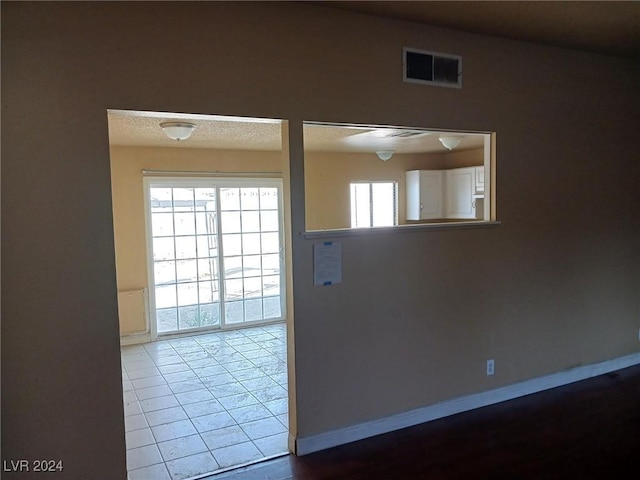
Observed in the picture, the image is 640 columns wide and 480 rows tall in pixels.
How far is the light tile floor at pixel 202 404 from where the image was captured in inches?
112

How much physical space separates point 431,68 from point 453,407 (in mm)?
2401

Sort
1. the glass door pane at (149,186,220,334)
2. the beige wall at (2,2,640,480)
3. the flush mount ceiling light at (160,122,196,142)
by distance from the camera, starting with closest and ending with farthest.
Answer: the beige wall at (2,2,640,480), the flush mount ceiling light at (160,122,196,142), the glass door pane at (149,186,220,334)

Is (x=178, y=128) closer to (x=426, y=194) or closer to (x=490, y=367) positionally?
(x=490, y=367)

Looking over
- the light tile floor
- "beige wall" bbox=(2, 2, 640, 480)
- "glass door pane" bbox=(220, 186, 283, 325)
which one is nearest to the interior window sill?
"beige wall" bbox=(2, 2, 640, 480)

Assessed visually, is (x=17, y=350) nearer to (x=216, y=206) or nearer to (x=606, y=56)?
(x=216, y=206)

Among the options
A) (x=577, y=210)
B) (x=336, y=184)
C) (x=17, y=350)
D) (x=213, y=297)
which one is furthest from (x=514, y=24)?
(x=213, y=297)

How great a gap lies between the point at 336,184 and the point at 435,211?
1.60 meters

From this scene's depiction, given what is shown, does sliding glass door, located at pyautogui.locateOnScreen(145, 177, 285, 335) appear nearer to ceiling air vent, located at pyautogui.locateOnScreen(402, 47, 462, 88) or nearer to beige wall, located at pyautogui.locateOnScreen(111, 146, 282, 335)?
beige wall, located at pyautogui.locateOnScreen(111, 146, 282, 335)

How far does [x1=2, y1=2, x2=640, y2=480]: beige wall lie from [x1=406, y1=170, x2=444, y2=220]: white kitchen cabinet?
3091 millimetres

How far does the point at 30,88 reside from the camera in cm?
207

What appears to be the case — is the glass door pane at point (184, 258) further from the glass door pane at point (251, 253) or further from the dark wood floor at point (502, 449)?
the dark wood floor at point (502, 449)

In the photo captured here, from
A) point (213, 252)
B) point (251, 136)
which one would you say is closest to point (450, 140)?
point (251, 136)

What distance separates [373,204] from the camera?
279 inches

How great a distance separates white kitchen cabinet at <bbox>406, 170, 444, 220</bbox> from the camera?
693 cm
